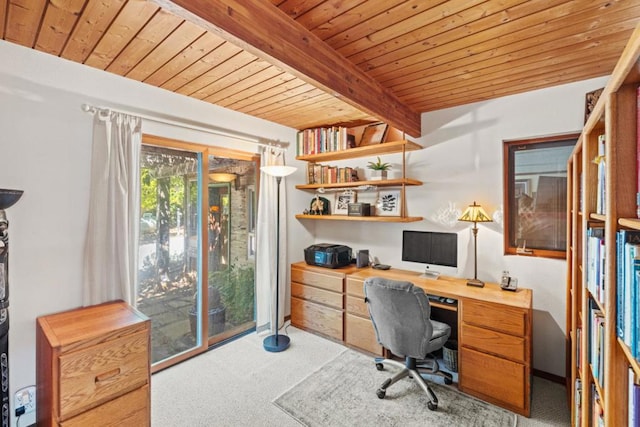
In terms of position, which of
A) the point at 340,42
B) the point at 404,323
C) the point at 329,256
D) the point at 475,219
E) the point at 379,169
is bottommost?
the point at 404,323

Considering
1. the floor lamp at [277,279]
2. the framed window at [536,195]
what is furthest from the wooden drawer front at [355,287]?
the framed window at [536,195]

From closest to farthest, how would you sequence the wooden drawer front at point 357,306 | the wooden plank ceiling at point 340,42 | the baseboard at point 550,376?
the wooden plank ceiling at point 340,42 → the baseboard at point 550,376 → the wooden drawer front at point 357,306

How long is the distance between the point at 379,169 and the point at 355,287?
1246mm

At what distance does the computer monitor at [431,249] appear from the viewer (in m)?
2.70

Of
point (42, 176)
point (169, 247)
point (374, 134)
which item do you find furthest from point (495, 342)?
point (42, 176)

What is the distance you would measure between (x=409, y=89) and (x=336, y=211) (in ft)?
5.37

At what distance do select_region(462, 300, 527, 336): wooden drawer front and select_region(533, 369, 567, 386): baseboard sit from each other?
2.74 feet

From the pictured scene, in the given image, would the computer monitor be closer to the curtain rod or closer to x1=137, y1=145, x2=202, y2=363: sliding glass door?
the curtain rod

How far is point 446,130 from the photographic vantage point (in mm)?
2885

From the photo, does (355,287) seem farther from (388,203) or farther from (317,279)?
(388,203)

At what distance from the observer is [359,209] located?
3.20 metres

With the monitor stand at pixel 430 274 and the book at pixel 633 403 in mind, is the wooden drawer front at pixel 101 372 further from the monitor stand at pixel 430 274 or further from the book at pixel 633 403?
the monitor stand at pixel 430 274

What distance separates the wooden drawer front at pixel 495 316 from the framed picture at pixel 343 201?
5.43 feet

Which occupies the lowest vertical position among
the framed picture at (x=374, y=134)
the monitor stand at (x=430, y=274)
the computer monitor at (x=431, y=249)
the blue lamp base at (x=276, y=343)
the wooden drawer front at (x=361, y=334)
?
the blue lamp base at (x=276, y=343)
